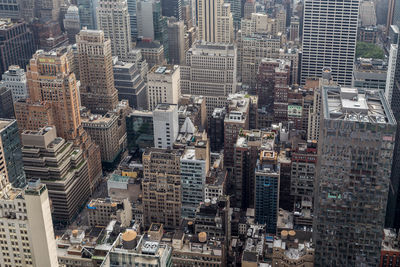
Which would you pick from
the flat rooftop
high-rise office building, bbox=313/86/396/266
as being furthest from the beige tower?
the flat rooftop

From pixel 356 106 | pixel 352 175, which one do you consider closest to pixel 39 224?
pixel 352 175

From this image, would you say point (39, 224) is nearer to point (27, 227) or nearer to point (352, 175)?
point (27, 227)

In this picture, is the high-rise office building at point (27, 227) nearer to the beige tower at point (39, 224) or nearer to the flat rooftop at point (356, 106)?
the beige tower at point (39, 224)

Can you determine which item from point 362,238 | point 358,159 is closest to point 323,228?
point 362,238

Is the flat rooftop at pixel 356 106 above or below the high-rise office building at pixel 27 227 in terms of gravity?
above

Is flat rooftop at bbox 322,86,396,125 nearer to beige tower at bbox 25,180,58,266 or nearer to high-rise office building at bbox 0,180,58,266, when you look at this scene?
beige tower at bbox 25,180,58,266

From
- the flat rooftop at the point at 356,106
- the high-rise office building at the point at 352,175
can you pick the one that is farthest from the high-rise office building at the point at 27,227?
the flat rooftop at the point at 356,106
